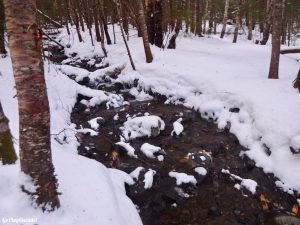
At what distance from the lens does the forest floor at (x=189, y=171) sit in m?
4.99

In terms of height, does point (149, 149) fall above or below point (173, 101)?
below

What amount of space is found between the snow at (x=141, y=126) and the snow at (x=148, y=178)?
1.41m

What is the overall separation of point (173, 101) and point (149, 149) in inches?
99.4

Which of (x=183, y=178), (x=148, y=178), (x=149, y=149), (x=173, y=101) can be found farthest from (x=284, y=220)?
(x=173, y=101)

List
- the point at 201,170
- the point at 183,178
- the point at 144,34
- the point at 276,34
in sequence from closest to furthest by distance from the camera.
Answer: the point at 183,178 < the point at 201,170 < the point at 276,34 < the point at 144,34

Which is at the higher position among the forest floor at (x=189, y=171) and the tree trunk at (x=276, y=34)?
the tree trunk at (x=276, y=34)

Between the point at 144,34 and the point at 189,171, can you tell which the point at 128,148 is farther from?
the point at 144,34

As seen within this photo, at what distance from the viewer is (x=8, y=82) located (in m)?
8.01

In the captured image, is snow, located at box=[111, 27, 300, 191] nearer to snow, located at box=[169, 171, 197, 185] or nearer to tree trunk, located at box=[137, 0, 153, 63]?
tree trunk, located at box=[137, 0, 153, 63]

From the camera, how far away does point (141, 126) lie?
724cm

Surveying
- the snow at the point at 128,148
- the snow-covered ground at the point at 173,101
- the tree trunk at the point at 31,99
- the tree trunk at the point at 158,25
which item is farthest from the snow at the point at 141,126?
the tree trunk at the point at 158,25

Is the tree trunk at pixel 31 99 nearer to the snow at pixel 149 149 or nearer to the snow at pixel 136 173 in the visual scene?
the snow at pixel 136 173

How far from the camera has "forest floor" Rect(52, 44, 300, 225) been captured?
16.4 ft

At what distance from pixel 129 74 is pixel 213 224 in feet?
20.4
